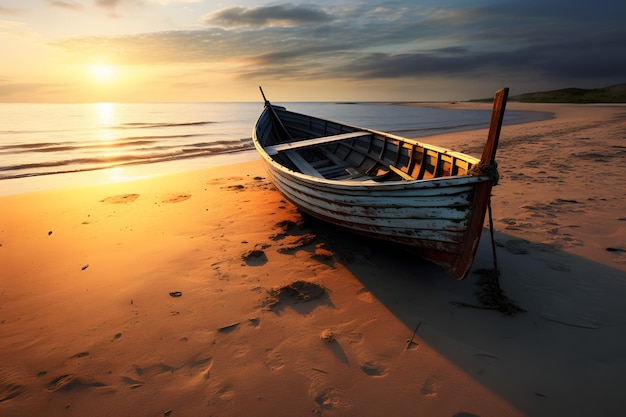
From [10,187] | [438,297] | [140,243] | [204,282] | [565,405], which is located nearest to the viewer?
[565,405]

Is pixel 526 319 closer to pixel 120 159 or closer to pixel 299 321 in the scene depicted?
pixel 299 321

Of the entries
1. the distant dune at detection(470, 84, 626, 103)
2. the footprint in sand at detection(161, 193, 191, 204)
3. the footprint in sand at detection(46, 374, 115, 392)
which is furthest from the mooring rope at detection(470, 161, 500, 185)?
the distant dune at detection(470, 84, 626, 103)

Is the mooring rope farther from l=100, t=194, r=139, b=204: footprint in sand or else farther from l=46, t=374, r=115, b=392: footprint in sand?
l=100, t=194, r=139, b=204: footprint in sand

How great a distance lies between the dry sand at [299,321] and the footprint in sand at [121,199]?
59.7 inches

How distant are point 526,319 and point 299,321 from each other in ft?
8.43

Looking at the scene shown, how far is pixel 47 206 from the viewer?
320 inches

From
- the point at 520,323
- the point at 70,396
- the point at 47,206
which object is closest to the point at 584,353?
the point at 520,323

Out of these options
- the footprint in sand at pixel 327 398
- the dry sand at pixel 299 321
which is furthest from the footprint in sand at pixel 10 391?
the footprint in sand at pixel 327 398

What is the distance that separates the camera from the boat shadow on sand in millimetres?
2924

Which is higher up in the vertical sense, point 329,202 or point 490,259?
point 329,202

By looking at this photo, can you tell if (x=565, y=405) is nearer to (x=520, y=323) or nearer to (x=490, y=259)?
(x=520, y=323)

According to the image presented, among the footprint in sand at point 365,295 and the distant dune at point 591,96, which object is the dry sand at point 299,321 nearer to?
the footprint in sand at point 365,295

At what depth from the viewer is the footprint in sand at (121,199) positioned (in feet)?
27.5

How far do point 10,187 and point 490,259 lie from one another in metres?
13.4
